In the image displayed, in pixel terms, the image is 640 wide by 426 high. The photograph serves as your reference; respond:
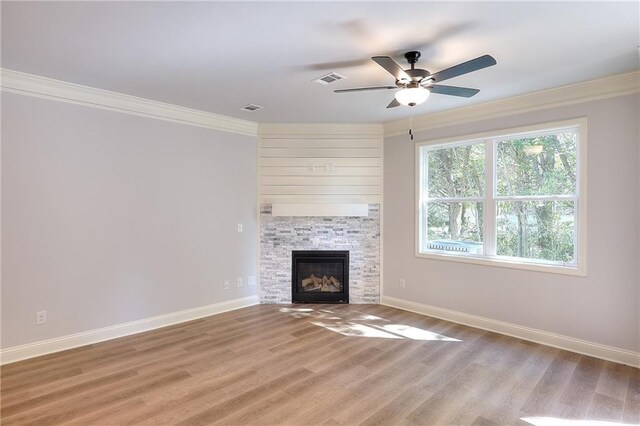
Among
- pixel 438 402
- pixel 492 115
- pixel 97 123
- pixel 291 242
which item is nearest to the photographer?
pixel 438 402

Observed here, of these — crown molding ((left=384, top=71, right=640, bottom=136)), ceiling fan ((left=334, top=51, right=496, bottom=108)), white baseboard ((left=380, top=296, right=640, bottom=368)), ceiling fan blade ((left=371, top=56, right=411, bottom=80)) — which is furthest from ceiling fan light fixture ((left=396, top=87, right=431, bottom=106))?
white baseboard ((left=380, top=296, right=640, bottom=368))

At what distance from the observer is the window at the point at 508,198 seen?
354cm

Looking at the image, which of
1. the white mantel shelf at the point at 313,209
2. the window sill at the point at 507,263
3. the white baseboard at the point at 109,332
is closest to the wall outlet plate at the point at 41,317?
the white baseboard at the point at 109,332

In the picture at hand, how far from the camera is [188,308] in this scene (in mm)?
4355

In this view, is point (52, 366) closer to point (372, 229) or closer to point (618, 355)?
point (372, 229)

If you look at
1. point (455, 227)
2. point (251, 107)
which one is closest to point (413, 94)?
point (251, 107)

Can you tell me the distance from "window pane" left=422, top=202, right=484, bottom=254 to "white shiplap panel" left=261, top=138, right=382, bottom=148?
1.25 m

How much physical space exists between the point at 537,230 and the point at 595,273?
0.67 metres

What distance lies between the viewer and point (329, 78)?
3.24 metres

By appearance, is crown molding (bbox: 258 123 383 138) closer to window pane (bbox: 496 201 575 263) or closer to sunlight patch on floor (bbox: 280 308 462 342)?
window pane (bbox: 496 201 575 263)

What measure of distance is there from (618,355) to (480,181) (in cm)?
217

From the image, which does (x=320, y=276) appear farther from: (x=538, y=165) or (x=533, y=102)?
(x=533, y=102)

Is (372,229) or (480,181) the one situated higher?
(480,181)

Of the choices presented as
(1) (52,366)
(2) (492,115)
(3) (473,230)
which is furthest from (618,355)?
(1) (52,366)
